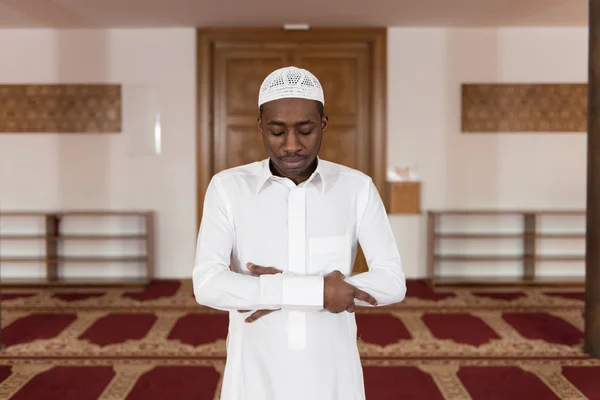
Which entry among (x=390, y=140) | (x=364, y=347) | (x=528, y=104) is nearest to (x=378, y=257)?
(x=364, y=347)

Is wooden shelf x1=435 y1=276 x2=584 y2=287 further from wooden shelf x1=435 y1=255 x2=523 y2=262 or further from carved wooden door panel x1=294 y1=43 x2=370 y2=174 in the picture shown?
carved wooden door panel x1=294 y1=43 x2=370 y2=174

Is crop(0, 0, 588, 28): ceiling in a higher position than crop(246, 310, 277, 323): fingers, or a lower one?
higher

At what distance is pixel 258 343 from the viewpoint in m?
1.36

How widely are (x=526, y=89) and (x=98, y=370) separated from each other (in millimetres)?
5117

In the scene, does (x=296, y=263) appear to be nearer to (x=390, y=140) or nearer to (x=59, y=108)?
(x=390, y=140)

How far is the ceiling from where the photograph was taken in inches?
197

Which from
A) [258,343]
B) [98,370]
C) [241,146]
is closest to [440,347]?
[98,370]

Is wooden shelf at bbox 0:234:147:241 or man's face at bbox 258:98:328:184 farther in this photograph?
wooden shelf at bbox 0:234:147:241

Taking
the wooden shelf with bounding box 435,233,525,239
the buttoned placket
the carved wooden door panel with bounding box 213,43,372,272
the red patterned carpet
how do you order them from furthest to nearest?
the carved wooden door panel with bounding box 213,43,372,272 → the wooden shelf with bounding box 435,233,525,239 → the red patterned carpet → the buttoned placket

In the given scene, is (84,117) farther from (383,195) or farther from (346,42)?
(383,195)

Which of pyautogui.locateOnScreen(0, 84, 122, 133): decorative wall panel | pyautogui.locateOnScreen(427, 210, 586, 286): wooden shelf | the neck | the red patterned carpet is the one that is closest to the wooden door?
pyautogui.locateOnScreen(427, 210, 586, 286): wooden shelf

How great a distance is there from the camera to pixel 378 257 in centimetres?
136

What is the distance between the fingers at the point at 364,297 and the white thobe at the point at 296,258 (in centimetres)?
2

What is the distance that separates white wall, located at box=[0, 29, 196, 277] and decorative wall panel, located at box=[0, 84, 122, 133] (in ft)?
0.29
